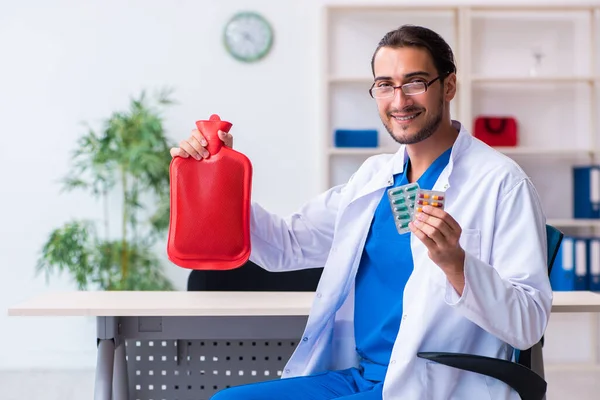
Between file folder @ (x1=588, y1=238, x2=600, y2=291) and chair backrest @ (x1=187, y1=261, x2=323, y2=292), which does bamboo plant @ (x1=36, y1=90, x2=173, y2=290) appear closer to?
chair backrest @ (x1=187, y1=261, x2=323, y2=292)

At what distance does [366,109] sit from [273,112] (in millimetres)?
583

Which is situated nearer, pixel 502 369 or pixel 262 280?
pixel 502 369

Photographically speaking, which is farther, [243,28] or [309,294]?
[243,28]

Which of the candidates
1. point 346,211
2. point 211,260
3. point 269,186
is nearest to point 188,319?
point 211,260

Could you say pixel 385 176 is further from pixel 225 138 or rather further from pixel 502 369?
pixel 502 369

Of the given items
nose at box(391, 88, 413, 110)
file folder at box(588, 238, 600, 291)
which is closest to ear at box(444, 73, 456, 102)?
nose at box(391, 88, 413, 110)

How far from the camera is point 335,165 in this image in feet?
14.4

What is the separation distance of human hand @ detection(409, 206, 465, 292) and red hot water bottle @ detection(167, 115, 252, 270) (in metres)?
0.57

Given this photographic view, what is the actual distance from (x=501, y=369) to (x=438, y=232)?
0.40 m

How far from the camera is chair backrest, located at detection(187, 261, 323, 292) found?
2.56 meters

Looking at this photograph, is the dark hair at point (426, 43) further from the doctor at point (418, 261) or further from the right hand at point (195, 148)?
the right hand at point (195, 148)

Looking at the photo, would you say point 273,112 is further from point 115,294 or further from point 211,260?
point 211,260

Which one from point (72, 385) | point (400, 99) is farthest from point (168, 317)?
point (72, 385)

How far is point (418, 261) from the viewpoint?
162cm
